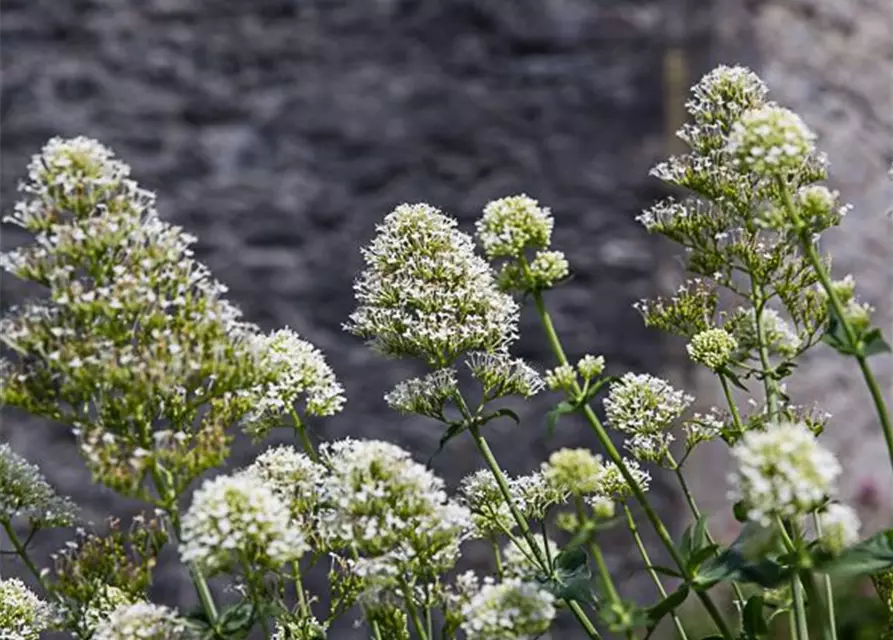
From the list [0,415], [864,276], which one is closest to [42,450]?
[0,415]

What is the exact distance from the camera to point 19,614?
53.2 inches

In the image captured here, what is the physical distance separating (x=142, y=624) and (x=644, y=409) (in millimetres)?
565

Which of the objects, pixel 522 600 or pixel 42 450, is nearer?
pixel 522 600

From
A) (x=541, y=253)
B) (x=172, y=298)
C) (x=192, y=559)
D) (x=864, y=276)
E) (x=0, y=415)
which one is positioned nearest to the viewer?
(x=192, y=559)

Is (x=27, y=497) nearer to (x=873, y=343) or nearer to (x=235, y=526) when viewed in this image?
(x=235, y=526)

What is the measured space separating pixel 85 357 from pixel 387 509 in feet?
0.80

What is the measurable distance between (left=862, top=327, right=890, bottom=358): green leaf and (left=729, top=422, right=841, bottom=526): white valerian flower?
0.18 m

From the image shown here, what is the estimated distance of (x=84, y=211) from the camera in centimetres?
115

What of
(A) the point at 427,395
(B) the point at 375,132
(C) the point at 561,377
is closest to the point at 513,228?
(C) the point at 561,377

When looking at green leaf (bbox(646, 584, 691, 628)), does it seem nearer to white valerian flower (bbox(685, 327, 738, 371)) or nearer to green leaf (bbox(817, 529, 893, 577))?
green leaf (bbox(817, 529, 893, 577))

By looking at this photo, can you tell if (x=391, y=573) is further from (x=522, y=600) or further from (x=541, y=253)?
(x=541, y=253)

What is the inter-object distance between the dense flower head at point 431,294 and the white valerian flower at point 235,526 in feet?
1.14

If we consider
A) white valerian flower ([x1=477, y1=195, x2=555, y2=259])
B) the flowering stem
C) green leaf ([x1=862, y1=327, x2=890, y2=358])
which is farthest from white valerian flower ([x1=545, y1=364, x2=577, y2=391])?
green leaf ([x1=862, y1=327, x2=890, y2=358])

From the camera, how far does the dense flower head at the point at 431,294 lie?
1.38 meters
